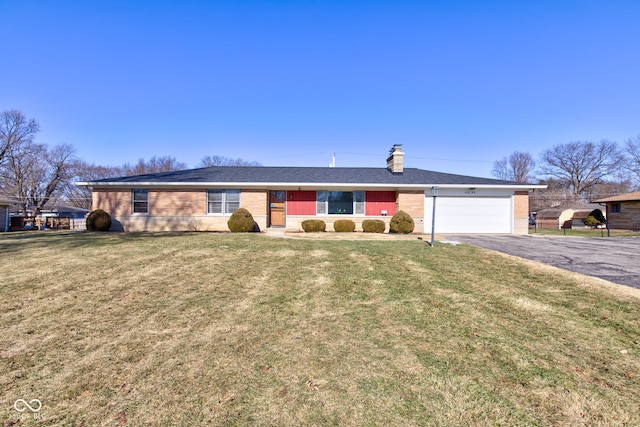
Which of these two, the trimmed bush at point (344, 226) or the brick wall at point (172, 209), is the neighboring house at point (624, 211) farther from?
the brick wall at point (172, 209)

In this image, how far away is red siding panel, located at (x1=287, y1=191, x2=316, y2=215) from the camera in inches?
693

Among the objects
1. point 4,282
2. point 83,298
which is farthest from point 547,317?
point 4,282

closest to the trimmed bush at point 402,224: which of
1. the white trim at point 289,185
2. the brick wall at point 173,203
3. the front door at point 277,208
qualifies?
the white trim at point 289,185

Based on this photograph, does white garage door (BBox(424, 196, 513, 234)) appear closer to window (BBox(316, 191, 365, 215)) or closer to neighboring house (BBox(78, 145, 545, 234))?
neighboring house (BBox(78, 145, 545, 234))

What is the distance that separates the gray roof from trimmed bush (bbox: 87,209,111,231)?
1.85m

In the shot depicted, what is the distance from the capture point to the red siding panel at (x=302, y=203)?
17609mm

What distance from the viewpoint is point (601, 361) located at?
3258mm

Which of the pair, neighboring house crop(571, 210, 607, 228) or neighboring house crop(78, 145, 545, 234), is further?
neighboring house crop(571, 210, 607, 228)

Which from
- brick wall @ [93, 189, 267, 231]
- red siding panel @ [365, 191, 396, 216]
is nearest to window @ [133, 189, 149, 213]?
brick wall @ [93, 189, 267, 231]

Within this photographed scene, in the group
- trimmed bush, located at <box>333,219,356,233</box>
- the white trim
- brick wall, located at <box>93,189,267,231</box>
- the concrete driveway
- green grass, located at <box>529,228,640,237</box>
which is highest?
the white trim

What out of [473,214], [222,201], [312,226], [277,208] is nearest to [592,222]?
[473,214]

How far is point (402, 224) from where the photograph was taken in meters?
15.8

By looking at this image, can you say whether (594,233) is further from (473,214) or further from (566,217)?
(566,217)

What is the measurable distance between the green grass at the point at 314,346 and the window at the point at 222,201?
10259mm
